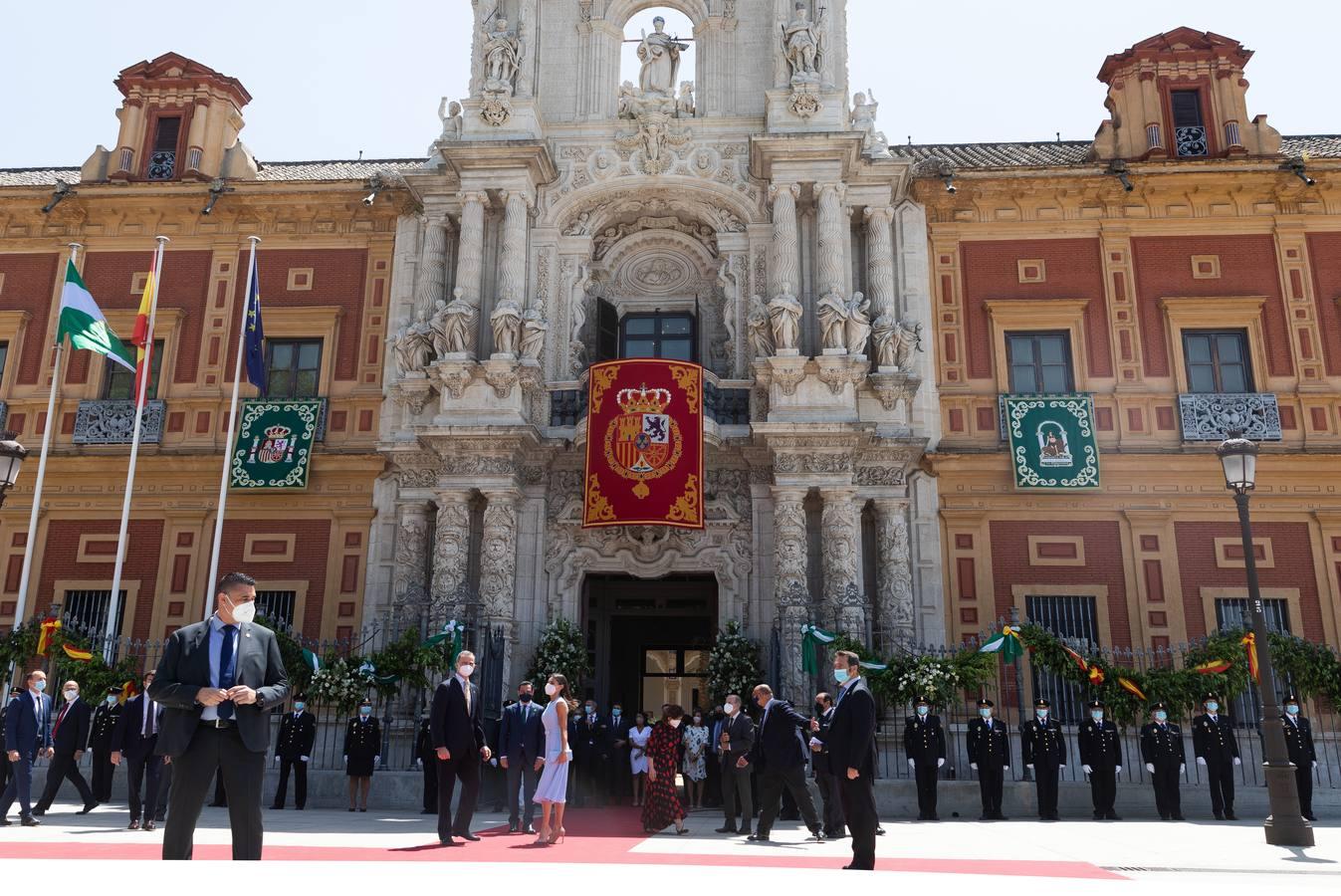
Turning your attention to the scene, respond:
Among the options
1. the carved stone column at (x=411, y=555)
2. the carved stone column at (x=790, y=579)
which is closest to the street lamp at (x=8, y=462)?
the carved stone column at (x=411, y=555)

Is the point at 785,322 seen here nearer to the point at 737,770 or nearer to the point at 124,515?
the point at 737,770

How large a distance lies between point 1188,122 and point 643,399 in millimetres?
13017

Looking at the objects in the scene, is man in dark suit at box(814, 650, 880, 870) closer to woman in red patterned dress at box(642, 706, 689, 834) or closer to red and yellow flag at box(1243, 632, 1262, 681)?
woman in red patterned dress at box(642, 706, 689, 834)

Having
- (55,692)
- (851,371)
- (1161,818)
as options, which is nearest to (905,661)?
(1161,818)

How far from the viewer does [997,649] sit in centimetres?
1606

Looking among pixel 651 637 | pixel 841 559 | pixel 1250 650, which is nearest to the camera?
pixel 1250 650

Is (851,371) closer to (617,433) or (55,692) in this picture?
(617,433)

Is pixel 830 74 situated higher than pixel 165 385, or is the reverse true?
pixel 830 74

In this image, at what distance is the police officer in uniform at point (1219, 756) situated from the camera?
48.8 ft

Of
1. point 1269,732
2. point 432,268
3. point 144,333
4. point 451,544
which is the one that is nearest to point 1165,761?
point 1269,732

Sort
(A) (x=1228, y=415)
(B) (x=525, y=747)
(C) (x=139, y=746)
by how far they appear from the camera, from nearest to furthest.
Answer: (B) (x=525, y=747) → (C) (x=139, y=746) → (A) (x=1228, y=415)

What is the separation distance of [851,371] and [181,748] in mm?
13998

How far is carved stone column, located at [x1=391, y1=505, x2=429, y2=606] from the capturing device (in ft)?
62.9

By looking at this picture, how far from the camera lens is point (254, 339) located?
779 inches
